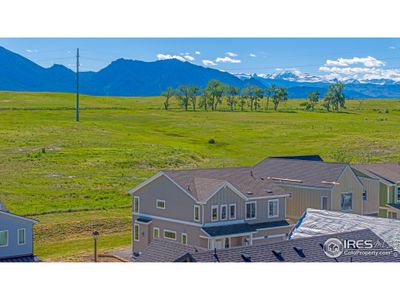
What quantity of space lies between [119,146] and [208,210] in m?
11.9

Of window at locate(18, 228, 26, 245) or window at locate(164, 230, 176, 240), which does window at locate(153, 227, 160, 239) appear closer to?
window at locate(164, 230, 176, 240)

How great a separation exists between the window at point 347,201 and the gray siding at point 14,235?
8909mm

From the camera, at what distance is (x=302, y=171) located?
2062cm

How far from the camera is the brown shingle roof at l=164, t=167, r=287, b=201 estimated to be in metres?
17.9

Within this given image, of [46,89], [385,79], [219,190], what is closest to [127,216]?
[219,190]

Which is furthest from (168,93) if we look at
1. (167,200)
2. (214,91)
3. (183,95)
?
(167,200)

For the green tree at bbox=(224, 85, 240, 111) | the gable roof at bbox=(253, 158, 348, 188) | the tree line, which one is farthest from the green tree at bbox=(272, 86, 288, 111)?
the gable roof at bbox=(253, 158, 348, 188)

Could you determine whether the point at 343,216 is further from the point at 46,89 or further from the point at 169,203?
the point at 46,89

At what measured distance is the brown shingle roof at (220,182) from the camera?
58.7 feet

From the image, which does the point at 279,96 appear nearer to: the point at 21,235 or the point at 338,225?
the point at 338,225

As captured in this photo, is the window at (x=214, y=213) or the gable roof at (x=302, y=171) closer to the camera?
the window at (x=214, y=213)

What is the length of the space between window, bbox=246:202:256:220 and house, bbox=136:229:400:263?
4.38 m

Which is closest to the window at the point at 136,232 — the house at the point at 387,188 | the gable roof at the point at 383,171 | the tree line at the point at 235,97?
the tree line at the point at 235,97

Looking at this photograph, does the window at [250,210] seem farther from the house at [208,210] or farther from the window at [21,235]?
the window at [21,235]
